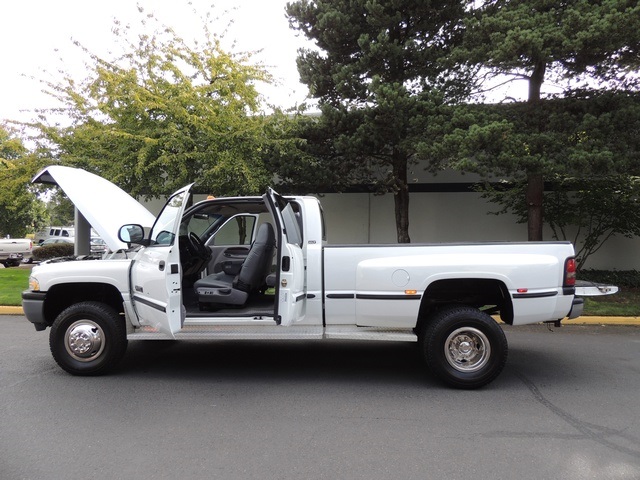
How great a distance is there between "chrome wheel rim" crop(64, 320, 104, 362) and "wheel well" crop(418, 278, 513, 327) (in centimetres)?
341

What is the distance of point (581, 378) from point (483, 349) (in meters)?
1.36

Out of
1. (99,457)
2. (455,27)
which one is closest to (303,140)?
(455,27)

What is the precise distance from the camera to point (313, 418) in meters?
3.99

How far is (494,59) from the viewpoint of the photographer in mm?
9125

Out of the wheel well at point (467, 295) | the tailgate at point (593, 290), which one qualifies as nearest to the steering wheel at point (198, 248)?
the wheel well at point (467, 295)

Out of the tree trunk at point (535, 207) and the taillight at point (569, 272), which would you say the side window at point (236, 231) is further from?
the tree trunk at point (535, 207)

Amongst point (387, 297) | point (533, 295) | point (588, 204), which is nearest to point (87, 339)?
point (387, 297)

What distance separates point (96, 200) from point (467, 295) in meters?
4.27

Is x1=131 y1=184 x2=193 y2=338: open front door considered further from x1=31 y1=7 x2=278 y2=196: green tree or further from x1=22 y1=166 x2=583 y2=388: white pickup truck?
x1=31 y1=7 x2=278 y2=196: green tree

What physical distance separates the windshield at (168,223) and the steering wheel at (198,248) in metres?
0.76

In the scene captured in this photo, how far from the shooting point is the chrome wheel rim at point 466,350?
471cm

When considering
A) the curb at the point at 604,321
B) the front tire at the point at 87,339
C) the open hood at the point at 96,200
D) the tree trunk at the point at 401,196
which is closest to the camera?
the front tire at the point at 87,339

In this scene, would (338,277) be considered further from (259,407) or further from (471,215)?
(471,215)

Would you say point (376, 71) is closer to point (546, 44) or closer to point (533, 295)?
point (546, 44)
